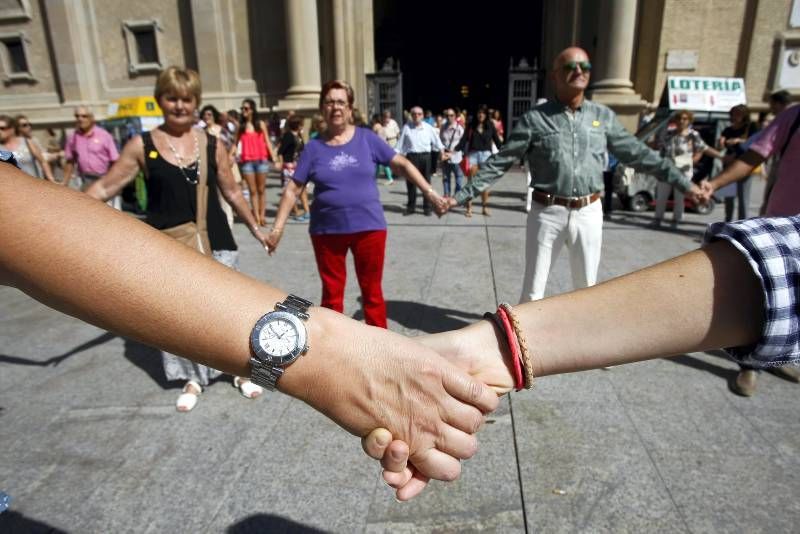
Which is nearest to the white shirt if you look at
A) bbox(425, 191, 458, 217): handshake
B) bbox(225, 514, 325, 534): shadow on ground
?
bbox(425, 191, 458, 217): handshake

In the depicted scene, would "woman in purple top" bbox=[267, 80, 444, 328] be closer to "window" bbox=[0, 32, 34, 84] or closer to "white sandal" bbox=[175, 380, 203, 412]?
"white sandal" bbox=[175, 380, 203, 412]

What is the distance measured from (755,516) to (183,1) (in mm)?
24903

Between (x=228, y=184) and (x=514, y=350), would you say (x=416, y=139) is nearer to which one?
(x=228, y=184)

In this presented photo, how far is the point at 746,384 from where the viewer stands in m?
3.37

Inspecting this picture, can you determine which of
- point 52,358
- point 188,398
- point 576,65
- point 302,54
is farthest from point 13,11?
point 576,65

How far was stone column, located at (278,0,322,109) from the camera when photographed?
18.1 m

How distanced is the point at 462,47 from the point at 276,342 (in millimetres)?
32655

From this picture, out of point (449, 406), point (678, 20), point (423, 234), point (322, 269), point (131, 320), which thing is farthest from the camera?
point (678, 20)

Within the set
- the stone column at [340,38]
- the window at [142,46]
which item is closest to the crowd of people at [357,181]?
the stone column at [340,38]

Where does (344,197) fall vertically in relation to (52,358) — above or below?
above

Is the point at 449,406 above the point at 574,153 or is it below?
below

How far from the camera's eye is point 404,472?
1.45 m

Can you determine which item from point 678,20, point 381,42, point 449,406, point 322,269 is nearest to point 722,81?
point 678,20

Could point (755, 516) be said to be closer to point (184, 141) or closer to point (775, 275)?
point (775, 275)
